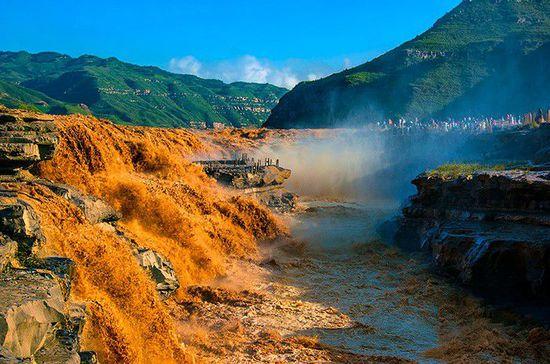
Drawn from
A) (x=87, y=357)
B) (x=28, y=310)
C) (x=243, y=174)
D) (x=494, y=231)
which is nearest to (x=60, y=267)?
(x=87, y=357)

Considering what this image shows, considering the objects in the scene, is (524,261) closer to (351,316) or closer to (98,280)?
(351,316)

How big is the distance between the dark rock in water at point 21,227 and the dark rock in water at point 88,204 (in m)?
3.59

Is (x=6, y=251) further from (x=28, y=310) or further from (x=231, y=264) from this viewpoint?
(x=231, y=264)

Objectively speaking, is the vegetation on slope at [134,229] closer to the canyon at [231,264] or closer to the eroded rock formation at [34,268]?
the canyon at [231,264]

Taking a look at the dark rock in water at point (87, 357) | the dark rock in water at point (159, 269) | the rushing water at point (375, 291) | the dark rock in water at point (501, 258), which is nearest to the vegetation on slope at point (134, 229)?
the dark rock in water at point (159, 269)

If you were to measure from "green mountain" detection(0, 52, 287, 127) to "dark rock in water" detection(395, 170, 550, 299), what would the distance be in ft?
282

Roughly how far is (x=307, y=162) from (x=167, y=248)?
3009 centimetres

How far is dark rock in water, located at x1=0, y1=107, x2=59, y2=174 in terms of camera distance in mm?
12742

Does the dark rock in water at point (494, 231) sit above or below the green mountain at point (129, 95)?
below

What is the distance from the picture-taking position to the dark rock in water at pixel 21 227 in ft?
31.3

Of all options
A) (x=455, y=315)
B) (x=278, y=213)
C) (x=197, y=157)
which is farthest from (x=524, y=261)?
(x=197, y=157)

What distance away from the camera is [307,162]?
4709cm

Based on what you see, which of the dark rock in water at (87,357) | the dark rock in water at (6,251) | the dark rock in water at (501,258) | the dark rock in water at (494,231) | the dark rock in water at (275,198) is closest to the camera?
the dark rock in water at (87,357)

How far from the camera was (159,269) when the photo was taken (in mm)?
14570
